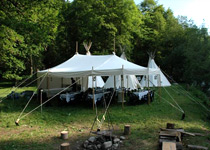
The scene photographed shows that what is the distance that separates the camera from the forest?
819 cm

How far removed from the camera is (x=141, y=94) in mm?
9562

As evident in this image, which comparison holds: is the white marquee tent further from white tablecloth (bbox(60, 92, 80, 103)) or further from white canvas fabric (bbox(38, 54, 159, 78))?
white tablecloth (bbox(60, 92, 80, 103))

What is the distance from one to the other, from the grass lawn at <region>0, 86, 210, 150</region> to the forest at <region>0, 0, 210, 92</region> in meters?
3.38

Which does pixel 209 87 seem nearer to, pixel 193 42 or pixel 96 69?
pixel 193 42

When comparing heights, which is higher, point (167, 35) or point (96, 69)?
point (167, 35)

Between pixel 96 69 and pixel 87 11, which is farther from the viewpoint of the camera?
pixel 87 11

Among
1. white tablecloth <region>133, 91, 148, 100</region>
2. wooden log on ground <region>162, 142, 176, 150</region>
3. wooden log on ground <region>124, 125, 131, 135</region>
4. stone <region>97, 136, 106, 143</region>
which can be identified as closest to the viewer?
wooden log on ground <region>162, 142, 176, 150</region>

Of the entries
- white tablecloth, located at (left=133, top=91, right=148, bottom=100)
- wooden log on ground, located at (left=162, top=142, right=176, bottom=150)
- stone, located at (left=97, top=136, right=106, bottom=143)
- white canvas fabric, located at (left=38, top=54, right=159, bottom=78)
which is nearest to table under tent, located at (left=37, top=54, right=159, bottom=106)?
white canvas fabric, located at (left=38, top=54, right=159, bottom=78)

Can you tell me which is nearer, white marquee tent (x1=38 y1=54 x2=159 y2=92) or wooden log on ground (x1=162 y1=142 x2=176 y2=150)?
wooden log on ground (x1=162 y1=142 x2=176 y2=150)

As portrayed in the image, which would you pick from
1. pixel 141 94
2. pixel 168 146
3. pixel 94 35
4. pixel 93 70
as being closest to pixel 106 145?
pixel 168 146

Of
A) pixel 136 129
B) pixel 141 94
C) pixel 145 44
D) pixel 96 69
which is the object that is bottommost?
pixel 136 129

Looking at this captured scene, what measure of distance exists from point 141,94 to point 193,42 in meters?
8.17

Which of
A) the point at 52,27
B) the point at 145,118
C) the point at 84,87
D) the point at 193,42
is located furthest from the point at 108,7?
the point at 145,118

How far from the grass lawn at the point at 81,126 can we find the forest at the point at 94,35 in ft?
11.1
